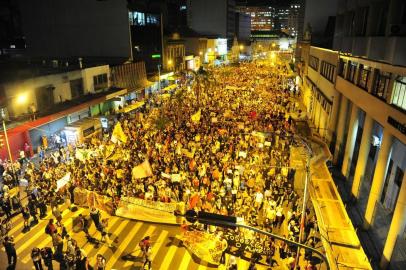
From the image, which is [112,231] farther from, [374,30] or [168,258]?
[374,30]

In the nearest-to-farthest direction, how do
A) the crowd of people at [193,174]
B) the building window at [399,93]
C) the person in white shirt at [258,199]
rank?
the building window at [399,93] < the crowd of people at [193,174] < the person in white shirt at [258,199]

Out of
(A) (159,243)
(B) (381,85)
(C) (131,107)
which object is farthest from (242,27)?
(A) (159,243)

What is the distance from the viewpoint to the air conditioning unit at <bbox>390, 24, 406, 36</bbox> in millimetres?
13923

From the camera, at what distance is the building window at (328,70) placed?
2701 centimetres

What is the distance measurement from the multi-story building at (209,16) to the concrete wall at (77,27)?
78.5m

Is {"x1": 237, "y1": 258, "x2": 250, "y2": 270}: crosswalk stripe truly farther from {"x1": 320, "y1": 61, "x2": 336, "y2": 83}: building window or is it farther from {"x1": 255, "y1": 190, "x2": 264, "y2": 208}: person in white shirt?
{"x1": 320, "y1": 61, "x2": 336, "y2": 83}: building window

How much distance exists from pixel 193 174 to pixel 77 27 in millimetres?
35785

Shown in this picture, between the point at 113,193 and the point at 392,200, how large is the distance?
1475 cm

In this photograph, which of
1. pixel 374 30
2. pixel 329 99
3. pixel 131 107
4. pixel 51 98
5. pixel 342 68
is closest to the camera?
pixel 374 30

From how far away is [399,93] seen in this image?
44.9 ft

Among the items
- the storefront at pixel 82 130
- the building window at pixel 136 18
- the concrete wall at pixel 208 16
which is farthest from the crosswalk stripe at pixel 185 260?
the concrete wall at pixel 208 16

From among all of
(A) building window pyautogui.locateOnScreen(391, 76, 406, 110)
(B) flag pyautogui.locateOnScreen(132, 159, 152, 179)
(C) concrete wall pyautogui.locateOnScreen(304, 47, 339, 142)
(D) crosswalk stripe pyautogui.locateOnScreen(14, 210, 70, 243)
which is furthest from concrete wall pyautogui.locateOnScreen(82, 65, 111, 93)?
(A) building window pyautogui.locateOnScreen(391, 76, 406, 110)

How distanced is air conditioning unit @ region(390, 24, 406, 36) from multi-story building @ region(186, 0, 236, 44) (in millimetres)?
107802

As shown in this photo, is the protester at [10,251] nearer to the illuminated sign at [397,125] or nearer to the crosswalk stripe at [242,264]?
the crosswalk stripe at [242,264]
